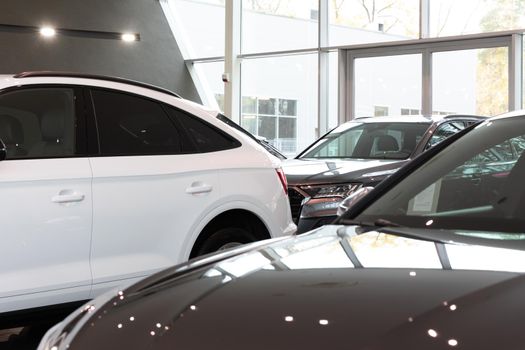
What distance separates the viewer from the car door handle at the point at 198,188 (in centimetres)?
376

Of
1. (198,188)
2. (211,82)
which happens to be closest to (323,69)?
(211,82)

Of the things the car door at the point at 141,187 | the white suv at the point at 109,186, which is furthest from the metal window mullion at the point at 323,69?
the car door at the point at 141,187

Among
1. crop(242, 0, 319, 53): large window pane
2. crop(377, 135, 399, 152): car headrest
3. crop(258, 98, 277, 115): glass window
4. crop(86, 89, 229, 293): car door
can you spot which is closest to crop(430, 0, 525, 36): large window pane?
crop(242, 0, 319, 53): large window pane

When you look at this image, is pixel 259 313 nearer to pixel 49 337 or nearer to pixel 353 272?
pixel 353 272

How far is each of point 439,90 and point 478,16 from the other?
1306 mm

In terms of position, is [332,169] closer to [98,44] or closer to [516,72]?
[516,72]

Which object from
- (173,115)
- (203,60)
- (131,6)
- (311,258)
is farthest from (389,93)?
(311,258)

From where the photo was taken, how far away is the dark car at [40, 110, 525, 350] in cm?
135

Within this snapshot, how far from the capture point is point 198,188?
380 cm

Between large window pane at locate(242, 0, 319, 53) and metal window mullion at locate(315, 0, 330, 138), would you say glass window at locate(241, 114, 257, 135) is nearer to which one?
large window pane at locate(242, 0, 319, 53)

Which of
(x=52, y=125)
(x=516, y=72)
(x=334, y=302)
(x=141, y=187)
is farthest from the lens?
(x=516, y=72)

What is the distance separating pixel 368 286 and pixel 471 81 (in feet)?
32.3

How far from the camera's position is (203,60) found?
15.2m

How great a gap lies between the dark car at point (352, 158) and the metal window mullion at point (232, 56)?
7.27m
